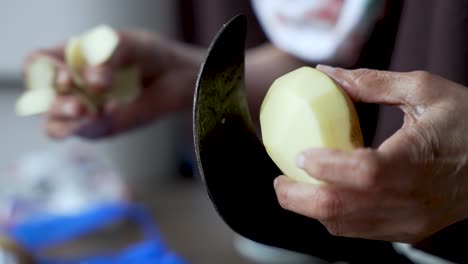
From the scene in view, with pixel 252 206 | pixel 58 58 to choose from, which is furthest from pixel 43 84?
pixel 252 206

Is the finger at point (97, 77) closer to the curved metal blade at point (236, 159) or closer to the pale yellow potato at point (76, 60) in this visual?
the pale yellow potato at point (76, 60)

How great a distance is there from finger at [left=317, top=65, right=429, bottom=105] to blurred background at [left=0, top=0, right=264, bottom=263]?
462 millimetres

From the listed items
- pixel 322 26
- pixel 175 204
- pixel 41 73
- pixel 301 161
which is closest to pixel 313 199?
pixel 301 161

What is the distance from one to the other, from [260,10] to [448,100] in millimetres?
341

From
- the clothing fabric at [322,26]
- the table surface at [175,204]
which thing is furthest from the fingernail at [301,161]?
the table surface at [175,204]

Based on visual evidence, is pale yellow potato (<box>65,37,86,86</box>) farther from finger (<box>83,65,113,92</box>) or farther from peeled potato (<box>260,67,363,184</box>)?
peeled potato (<box>260,67,363,184</box>)

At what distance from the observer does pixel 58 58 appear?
57cm

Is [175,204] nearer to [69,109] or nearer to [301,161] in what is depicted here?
[69,109]

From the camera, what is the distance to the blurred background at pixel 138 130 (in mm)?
776

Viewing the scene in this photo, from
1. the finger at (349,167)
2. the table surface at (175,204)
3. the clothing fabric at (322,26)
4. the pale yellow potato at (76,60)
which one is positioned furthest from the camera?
the table surface at (175,204)

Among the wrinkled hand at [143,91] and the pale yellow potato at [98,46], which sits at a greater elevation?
the pale yellow potato at [98,46]

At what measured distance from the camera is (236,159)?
12.2 inches

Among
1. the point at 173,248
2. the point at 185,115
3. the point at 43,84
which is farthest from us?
the point at 185,115

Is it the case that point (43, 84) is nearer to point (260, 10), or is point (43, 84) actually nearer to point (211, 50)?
point (260, 10)
